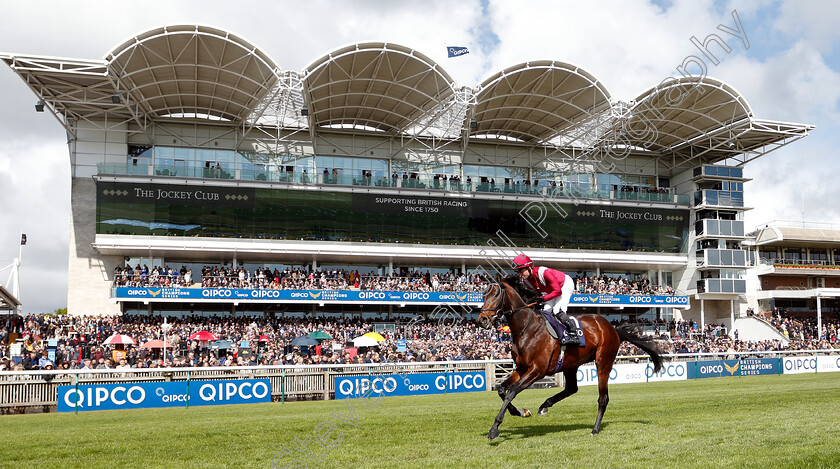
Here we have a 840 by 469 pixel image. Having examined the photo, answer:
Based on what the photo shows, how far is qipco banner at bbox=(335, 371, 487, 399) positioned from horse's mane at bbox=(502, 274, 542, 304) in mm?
10254

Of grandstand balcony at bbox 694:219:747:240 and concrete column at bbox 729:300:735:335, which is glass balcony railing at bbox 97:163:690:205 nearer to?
grandstand balcony at bbox 694:219:747:240

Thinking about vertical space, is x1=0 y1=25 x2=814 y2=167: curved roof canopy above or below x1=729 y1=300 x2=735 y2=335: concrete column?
above

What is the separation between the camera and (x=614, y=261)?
43875mm

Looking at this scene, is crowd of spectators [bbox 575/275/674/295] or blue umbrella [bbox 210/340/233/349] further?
crowd of spectators [bbox 575/275/674/295]

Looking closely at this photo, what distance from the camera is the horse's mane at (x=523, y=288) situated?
32.4 feet

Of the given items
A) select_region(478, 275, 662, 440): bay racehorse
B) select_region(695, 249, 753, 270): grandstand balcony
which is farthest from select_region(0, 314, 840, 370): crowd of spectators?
select_region(478, 275, 662, 440): bay racehorse

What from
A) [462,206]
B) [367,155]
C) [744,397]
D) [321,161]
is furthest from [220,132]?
[744,397]

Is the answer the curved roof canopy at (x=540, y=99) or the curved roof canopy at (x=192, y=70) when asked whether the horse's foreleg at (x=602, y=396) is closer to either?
the curved roof canopy at (x=192, y=70)

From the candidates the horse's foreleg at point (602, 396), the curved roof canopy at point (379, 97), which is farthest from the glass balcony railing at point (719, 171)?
the horse's foreleg at point (602, 396)

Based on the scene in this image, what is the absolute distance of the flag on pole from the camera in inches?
1309

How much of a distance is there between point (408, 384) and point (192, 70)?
74.1ft

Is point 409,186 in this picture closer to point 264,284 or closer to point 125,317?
point 264,284

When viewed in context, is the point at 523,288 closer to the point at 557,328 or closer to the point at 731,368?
the point at 557,328

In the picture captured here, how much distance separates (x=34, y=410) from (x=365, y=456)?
12.5 m
